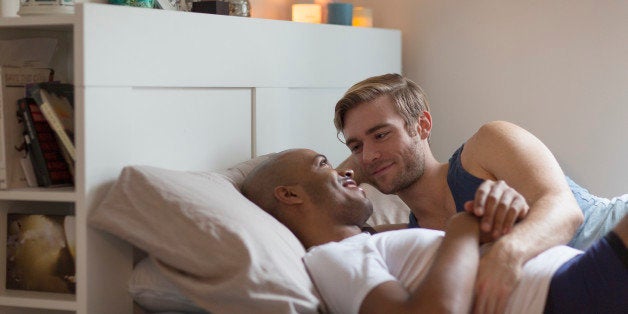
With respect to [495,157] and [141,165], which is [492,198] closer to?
[495,157]

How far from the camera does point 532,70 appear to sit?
3094mm

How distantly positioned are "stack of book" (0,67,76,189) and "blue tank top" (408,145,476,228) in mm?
948

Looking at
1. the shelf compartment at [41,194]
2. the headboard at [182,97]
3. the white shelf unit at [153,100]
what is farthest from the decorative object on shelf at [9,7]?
the shelf compartment at [41,194]

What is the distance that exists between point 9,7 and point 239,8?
2.28 feet

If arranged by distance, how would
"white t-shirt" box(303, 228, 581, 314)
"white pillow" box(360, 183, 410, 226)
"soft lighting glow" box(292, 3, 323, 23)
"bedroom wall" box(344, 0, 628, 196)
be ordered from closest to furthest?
"white t-shirt" box(303, 228, 581, 314) < "white pillow" box(360, 183, 410, 226) < "bedroom wall" box(344, 0, 628, 196) < "soft lighting glow" box(292, 3, 323, 23)

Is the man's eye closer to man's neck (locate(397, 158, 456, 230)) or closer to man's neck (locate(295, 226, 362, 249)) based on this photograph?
man's neck (locate(397, 158, 456, 230))

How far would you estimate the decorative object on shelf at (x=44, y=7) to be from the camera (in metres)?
2.06

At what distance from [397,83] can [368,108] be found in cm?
15

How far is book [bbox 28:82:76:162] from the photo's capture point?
1.97m

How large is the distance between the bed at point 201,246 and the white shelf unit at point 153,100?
0.21 feet

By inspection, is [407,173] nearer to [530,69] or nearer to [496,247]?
[496,247]

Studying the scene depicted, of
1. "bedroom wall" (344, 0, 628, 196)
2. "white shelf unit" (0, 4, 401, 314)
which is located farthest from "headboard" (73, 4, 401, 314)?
"bedroom wall" (344, 0, 628, 196)

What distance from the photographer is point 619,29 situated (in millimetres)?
2908

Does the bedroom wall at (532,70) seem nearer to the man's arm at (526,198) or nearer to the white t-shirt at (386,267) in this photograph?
the man's arm at (526,198)
